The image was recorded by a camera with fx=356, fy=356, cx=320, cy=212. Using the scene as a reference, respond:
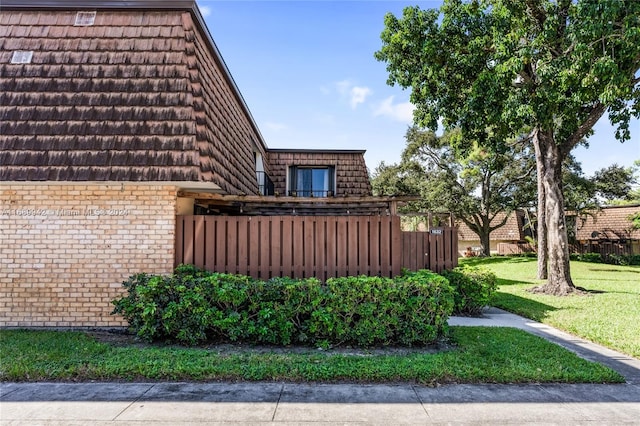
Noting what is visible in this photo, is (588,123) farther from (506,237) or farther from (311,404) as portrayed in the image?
(506,237)

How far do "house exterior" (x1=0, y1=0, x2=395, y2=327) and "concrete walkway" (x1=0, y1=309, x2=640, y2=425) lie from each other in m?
2.80

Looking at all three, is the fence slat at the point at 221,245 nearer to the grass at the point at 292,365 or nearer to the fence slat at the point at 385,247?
the grass at the point at 292,365

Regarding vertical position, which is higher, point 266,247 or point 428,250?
point 266,247

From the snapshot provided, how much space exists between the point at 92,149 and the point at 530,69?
12.6 meters

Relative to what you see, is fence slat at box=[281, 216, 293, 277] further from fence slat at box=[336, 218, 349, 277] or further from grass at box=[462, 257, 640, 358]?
grass at box=[462, 257, 640, 358]

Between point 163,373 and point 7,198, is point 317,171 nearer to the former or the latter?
point 7,198

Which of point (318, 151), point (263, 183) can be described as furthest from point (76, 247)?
point (318, 151)

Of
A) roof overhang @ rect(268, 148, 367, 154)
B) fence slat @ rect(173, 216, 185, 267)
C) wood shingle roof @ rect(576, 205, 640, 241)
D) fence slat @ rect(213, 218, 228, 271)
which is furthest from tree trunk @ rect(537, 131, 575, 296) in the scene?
wood shingle roof @ rect(576, 205, 640, 241)

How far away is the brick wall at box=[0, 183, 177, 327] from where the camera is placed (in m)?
6.45

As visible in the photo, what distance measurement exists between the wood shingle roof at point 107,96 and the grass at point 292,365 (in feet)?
9.07

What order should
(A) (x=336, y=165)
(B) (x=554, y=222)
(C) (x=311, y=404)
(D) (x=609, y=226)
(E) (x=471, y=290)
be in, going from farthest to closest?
(D) (x=609, y=226) < (A) (x=336, y=165) < (B) (x=554, y=222) < (E) (x=471, y=290) < (C) (x=311, y=404)

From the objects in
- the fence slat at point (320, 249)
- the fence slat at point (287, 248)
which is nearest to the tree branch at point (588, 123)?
the fence slat at point (320, 249)

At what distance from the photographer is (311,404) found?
364 centimetres

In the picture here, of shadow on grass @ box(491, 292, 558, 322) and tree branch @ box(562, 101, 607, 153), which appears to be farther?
tree branch @ box(562, 101, 607, 153)
